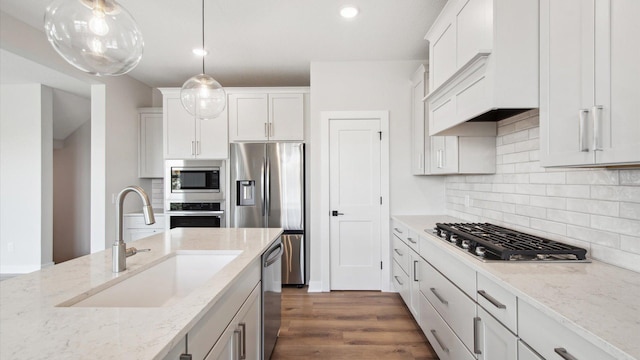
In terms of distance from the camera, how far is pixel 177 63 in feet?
12.1

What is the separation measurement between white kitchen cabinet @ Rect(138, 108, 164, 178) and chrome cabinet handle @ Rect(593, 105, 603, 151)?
459 cm

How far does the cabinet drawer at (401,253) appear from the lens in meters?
2.83

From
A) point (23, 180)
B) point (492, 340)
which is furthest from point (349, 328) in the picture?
point (23, 180)

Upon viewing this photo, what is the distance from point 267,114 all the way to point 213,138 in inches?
30.4

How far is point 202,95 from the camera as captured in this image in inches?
86.3

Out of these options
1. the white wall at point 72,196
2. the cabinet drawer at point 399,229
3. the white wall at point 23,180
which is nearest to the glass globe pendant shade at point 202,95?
the cabinet drawer at point 399,229

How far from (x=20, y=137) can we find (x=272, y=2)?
13.7ft

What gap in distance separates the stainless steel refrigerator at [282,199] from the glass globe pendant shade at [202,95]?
145 cm

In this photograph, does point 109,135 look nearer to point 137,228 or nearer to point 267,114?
point 137,228

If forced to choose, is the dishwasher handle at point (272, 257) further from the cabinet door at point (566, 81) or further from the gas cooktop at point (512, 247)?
the cabinet door at point (566, 81)

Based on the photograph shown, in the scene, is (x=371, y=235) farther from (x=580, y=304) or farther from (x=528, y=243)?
(x=580, y=304)

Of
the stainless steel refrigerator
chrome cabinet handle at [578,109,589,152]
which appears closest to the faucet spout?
chrome cabinet handle at [578,109,589,152]

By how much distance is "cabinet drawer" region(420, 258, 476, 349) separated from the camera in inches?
61.6

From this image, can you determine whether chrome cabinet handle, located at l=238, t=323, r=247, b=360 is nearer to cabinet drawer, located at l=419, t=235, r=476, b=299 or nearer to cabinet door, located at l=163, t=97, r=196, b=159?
cabinet drawer, located at l=419, t=235, r=476, b=299
